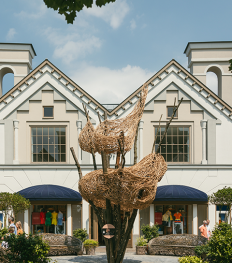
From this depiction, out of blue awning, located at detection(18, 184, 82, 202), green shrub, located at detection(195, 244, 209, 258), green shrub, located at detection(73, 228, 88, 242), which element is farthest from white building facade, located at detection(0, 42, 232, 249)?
green shrub, located at detection(195, 244, 209, 258)

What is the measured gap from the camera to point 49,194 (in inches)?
674

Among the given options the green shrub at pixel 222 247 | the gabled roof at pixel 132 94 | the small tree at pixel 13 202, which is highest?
the gabled roof at pixel 132 94

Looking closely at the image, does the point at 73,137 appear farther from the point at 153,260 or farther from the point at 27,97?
the point at 153,260

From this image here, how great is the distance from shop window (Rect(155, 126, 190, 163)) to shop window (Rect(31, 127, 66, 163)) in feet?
17.8

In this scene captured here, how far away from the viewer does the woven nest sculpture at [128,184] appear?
886 centimetres

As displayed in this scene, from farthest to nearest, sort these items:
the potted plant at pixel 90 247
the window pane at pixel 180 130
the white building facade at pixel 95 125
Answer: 1. the window pane at pixel 180 130
2. the white building facade at pixel 95 125
3. the potted plant at pixel 90 247

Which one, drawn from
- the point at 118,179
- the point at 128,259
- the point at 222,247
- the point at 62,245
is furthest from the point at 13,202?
the point at 222,247

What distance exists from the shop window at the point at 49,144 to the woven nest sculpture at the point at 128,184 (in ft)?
31.9

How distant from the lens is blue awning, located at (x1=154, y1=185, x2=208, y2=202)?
17109mm

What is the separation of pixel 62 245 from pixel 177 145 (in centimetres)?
854

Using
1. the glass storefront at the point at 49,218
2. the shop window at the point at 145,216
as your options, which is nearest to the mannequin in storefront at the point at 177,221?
the shop window at the point at 145,216

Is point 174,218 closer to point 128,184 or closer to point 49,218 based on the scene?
point 49,218

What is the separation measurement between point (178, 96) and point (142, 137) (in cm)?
314

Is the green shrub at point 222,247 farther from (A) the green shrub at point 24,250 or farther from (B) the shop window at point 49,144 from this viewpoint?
(B) the shop window at point 49,144
